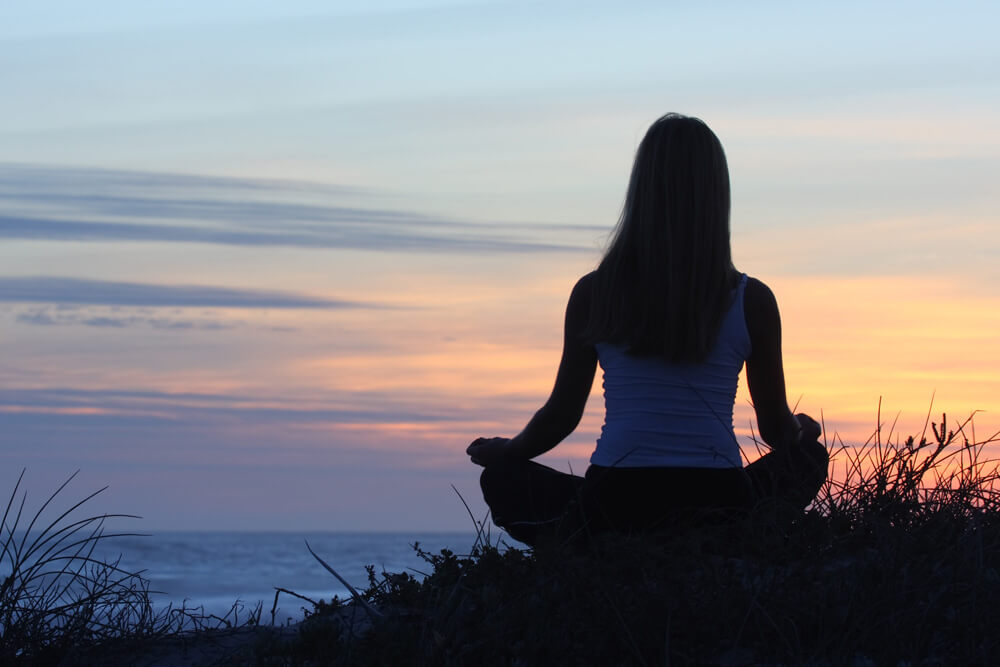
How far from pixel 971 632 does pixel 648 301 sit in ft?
4.53

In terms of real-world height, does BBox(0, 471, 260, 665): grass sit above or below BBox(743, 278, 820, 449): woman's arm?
below

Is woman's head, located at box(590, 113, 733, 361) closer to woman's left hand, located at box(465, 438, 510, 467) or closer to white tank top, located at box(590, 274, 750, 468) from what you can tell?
white tank top, located at box(590, 274, 750, 468)

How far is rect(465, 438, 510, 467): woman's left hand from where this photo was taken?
400cm

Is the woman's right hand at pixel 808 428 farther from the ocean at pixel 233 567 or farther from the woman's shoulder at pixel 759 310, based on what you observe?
the ocean at pixel 233 567

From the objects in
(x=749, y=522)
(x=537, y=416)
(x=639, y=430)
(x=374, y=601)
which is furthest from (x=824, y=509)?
(x=374, y=601)

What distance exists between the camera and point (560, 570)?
3232 mm

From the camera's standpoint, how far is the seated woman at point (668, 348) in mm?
3541

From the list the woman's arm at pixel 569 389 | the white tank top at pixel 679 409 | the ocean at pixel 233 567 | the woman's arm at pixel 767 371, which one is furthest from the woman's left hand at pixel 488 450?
the ocean at pixel 233 567

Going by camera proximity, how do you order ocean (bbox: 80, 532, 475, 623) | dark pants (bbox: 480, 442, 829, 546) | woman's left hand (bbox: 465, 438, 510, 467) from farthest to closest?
ocean (bbox: 80, 532, 475, 623) < woman's left hand (bbox: 465, 438, 510, 467) < dark pants (bbox: 480, 442, 829, 546)

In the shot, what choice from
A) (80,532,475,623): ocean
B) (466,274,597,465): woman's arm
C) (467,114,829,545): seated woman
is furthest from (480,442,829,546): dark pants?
(80,532,475,623): ocean

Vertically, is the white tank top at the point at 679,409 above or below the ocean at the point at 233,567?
above

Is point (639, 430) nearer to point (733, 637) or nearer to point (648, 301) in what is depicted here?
point (648, 301)

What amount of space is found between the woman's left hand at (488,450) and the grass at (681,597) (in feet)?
1.06

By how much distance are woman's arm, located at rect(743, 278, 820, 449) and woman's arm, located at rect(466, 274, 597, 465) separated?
56 centimetres
